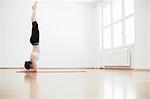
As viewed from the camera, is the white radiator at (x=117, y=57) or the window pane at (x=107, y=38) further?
the window pane at (x=107, y=38)

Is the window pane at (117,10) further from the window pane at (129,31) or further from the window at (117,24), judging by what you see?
the window pane at (129,31)

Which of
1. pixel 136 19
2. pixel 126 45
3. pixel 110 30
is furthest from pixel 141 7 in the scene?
pixel 110 30

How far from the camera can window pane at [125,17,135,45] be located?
9.21m

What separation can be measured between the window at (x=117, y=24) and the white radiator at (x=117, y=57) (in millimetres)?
260

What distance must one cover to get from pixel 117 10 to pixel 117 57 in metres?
1.85

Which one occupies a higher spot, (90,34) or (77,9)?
(77,9)

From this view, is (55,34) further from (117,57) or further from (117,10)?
(117,57)

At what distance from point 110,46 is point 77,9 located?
312cm

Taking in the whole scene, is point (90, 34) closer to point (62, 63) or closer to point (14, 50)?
point (62, 63)

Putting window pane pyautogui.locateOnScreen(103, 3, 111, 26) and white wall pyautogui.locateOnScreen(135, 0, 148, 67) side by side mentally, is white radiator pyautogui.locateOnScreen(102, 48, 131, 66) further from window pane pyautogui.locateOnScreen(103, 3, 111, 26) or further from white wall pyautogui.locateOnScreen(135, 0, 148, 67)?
window pane pyautogui.locateOnScreen(103, 3, 111, 26)

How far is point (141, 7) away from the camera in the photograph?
8562 mm

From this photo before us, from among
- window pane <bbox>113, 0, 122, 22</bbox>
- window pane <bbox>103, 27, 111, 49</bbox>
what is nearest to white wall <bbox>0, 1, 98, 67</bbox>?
window pane <bbox>103, 27, 111, 49</bbox>

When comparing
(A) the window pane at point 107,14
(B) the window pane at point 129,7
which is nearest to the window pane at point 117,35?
(B) the window pane at point 129,7

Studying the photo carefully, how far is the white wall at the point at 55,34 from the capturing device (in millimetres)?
13664
